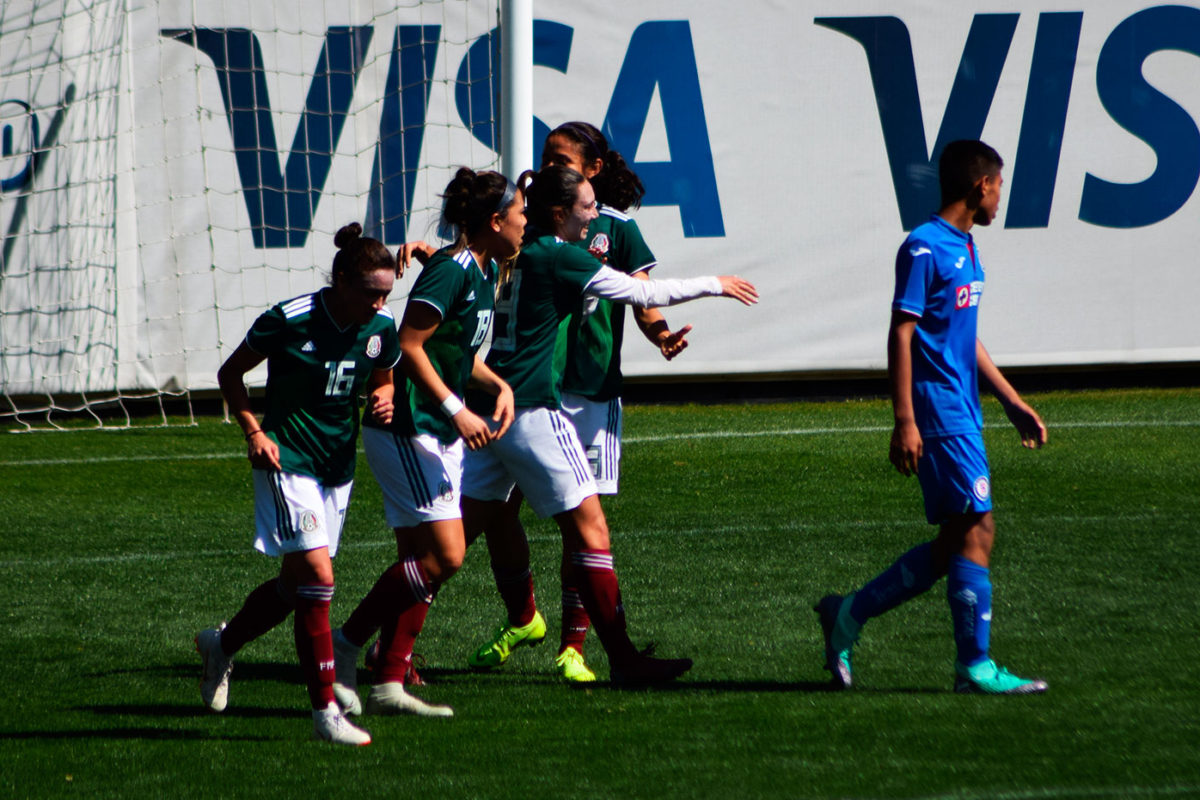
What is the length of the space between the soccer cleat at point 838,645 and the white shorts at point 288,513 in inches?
66.5

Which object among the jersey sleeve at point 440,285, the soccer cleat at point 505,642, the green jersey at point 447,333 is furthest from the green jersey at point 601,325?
the soccer cleat at point 505,642

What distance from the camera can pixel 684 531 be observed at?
7664 mm

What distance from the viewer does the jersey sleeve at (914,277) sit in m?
4.38

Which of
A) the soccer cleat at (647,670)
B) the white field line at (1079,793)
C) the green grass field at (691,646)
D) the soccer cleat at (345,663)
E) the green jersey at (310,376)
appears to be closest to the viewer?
the white field line at (1079,793)

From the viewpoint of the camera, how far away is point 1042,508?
26.3ft

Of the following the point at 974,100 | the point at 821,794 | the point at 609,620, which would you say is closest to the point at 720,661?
the point at 609,620

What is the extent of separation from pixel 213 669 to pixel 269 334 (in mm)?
1177

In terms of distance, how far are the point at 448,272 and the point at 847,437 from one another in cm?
674

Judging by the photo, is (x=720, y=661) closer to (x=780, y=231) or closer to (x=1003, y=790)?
(x=1003, y=790)

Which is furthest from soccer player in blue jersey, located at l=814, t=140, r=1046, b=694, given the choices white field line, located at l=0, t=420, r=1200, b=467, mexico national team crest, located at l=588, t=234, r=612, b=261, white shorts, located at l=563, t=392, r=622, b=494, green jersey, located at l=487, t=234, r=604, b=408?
white field line, located at l=0, t=420, r=1200, b=467

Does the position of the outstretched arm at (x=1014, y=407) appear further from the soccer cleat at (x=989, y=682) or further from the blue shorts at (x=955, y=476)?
the soccer cleat at (x=989, y=682)

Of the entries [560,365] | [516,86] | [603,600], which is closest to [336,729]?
[603,600]

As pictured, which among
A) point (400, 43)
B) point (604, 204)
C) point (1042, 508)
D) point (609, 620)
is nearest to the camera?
point (609, 620)

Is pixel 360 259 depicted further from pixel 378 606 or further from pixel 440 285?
pixel 378 606
